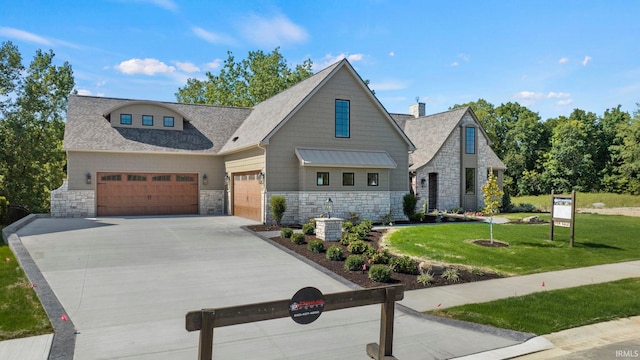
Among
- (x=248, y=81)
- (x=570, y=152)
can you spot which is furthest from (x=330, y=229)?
(x=570, y=152)

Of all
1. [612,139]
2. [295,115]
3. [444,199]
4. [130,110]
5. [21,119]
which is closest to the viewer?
[295,115]

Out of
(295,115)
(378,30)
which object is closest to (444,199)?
(295,115)

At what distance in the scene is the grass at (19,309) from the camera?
623cm

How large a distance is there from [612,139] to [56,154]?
5811cm

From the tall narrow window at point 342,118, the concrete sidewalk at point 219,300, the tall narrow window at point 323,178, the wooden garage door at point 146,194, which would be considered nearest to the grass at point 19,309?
the concrete sidewalk at point 219,300

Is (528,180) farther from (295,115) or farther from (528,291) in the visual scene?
(528,291)

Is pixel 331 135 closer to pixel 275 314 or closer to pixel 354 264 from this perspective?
pixel 354 264

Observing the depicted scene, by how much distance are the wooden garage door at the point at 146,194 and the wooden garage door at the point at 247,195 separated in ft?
9.80

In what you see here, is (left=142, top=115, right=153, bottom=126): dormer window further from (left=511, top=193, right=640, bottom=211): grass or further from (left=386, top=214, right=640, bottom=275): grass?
(left=511, top=193, right=640, bottom=211): grass

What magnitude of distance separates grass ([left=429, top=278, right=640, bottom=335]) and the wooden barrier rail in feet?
8.22

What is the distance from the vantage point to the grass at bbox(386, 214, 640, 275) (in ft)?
38.6

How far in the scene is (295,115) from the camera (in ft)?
65.5

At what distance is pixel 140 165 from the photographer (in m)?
23.7

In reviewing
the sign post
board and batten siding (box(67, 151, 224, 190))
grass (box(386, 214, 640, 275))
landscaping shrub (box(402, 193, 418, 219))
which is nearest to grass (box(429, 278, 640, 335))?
grass (box(386, 214, 640, 275))
